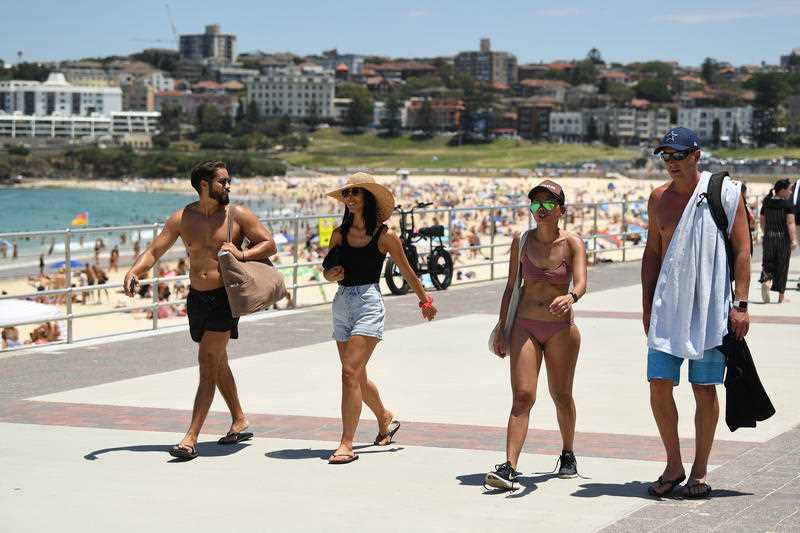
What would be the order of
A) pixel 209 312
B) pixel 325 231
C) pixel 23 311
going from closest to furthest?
pixel 209 312
pixel 23 311
pixel 325 231

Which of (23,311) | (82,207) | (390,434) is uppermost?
(390,434)

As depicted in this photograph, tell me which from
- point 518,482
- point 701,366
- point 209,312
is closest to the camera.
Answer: point 701,366

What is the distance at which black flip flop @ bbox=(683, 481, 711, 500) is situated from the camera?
20.9 ft

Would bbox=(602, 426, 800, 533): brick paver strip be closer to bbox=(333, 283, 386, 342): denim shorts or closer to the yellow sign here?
bbox=(333, 283, 386, 342): denim shorts

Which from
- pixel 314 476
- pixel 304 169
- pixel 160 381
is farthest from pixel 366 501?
pixel 304 169

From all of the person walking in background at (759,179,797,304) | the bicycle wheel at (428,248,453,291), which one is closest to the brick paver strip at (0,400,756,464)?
the person walking in background at (759,179,797,304)

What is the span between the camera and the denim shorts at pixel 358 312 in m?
7.59

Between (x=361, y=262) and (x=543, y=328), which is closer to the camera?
(x=543, y=328)

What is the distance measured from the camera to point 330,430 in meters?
8.40

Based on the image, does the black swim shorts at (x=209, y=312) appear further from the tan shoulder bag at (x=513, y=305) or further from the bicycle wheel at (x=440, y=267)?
the bicycle wheel at (x=440, y=267)

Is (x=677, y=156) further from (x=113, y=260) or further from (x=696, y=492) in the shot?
(x=113, y=260)

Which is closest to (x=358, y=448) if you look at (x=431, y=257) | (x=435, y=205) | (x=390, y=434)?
(x=390, y=434)

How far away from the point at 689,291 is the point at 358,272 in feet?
6.65

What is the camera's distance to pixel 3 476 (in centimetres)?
698
